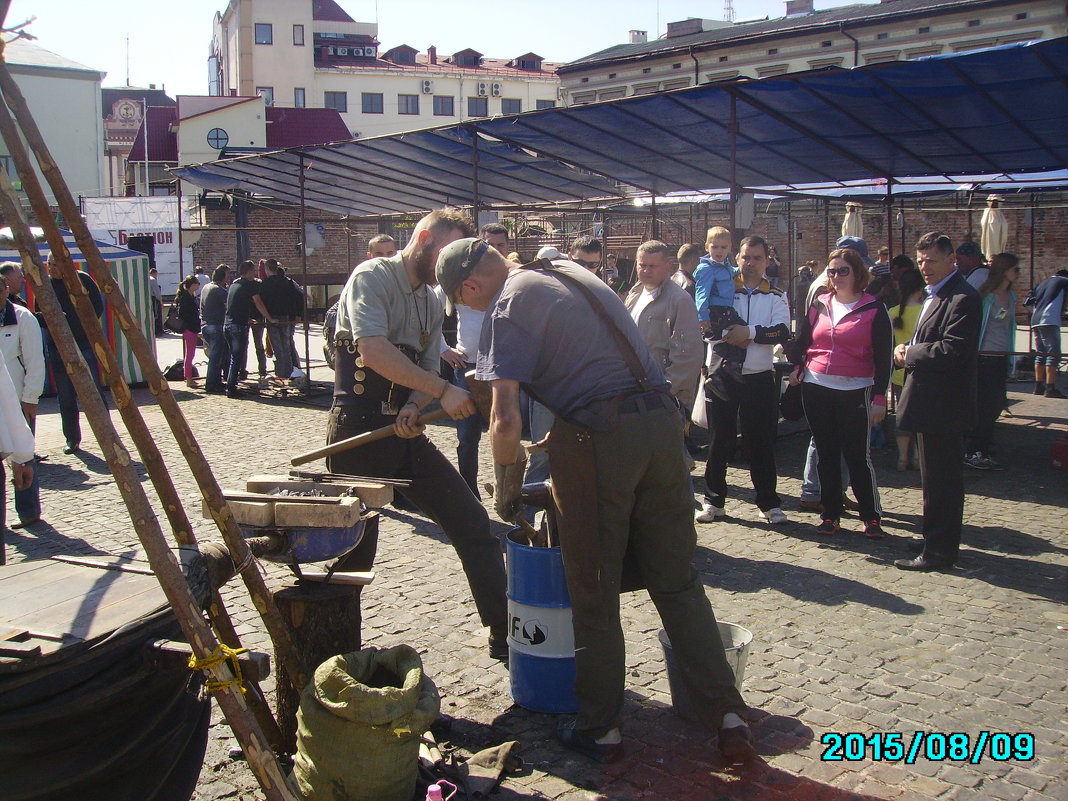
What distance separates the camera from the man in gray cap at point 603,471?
3.51m

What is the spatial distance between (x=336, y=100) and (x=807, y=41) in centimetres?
3942

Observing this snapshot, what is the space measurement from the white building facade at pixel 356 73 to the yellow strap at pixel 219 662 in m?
67.6

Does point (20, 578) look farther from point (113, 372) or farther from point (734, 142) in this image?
point (734, 142)

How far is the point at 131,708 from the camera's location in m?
2.66

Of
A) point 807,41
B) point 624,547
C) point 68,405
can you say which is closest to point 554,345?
point 624,547

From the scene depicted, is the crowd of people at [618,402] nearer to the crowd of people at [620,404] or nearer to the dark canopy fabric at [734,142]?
the crowd of people at [620,404]

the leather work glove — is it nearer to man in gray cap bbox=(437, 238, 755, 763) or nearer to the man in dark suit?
man in gray cap bbox=(437, 238, 755, 763)

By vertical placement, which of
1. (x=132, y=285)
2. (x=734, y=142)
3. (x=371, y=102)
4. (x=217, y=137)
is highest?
(x=371, y=102)

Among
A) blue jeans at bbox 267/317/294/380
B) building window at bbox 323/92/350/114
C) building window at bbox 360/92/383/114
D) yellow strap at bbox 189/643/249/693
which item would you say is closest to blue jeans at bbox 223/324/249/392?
blue jeans at bbox 267/317/294/380

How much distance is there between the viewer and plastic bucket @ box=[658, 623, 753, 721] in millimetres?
3838

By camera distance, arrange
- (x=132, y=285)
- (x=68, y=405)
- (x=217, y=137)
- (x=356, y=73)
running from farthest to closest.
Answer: (x=356, y=73), (x=217, y=137), (x=132, y=285), (x=68, y=405)

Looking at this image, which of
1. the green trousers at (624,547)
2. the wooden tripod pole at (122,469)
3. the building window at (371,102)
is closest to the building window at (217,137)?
the building window at (371,102)

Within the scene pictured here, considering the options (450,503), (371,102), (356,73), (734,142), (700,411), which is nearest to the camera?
(450,503)

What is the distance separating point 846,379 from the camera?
251 inches
